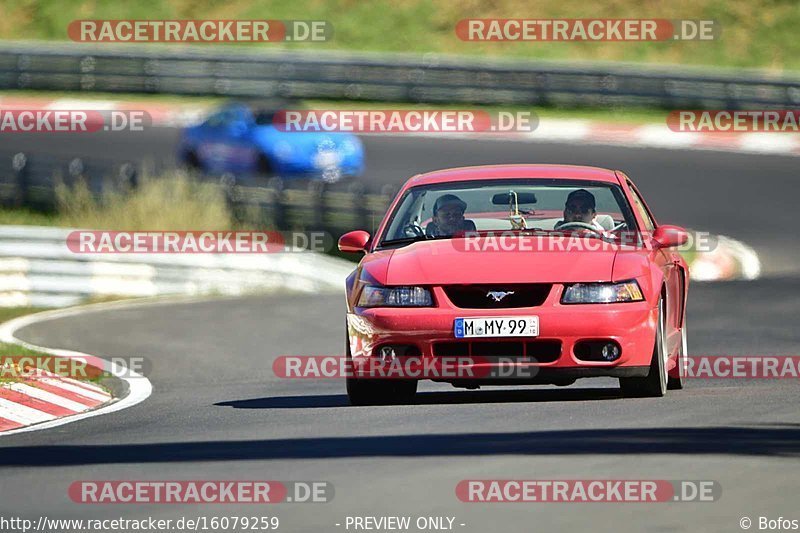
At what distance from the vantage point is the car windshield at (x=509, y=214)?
992 cm

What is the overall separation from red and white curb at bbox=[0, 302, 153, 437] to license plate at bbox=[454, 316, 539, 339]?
249 centimetres

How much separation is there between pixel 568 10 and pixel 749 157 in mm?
14839

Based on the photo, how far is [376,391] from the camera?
9758 millimetres

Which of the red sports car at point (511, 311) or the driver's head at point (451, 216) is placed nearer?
the red sports car at point (511, 311)

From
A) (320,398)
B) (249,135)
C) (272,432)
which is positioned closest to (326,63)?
(249,135)

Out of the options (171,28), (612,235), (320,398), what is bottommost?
(320,398)

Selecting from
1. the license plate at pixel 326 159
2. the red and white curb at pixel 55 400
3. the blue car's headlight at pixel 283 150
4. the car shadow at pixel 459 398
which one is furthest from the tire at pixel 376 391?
the blue car's headlight at pixel 283 150

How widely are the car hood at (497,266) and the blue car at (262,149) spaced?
18.4 meters

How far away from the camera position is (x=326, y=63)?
3534 cm

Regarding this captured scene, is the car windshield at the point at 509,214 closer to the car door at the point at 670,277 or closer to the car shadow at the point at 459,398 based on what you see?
the car door at the point at 670,277

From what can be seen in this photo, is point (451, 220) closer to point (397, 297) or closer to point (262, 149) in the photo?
point (397, 297)

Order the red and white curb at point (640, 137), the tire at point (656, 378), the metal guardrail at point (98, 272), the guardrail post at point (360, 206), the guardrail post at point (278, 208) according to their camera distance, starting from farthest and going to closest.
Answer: the red and white curb at point (640, 137) < the guardrail post at point (278, 208) < the guardrail post at point (360, 206) < the metal guardrail at point (98, 272) < the tire at point (656, 378)

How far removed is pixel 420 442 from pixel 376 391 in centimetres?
193

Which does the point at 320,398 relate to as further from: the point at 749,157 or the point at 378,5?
the point at 378,5
